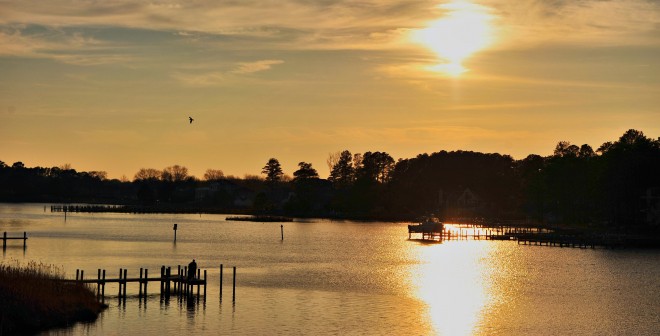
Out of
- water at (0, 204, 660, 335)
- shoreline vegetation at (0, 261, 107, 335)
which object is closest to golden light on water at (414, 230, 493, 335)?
water at (0, 204, 660, 335)

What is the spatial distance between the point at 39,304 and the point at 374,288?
34.1 meters

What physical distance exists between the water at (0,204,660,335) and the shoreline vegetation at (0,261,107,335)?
1.20m

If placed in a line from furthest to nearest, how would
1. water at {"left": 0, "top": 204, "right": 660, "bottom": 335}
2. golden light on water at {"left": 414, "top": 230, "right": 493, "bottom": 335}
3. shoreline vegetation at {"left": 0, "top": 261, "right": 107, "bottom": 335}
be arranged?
1. golden light on water at {"left": 414, "top": 230, "right": 493, "bottom": 335}
2. water at {"left": 0, "top": 204, "right": 660, "bottom": 335}
3. shoreline vegetation at {"left": 0, "top": 261, "right": 107, "bottom": 335}

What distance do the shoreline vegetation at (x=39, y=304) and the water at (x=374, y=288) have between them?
1199 mm

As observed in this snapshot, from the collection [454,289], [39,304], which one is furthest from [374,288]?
[39,304]

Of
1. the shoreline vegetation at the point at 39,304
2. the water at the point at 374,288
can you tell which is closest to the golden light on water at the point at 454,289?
the water at the point at 374,288

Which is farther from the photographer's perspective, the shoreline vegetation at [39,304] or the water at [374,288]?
the water at [374,288]

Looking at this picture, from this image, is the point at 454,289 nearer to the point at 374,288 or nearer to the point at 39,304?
the point at 374,288

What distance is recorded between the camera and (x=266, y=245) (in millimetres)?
139625

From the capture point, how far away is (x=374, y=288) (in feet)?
264

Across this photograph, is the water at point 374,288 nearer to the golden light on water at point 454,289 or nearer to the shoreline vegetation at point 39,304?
the golden light on water at point 454,289

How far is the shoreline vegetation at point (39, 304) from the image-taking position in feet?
167

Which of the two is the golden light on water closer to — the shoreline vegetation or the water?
the water

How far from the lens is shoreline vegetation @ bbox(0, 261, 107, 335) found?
5075 cm
